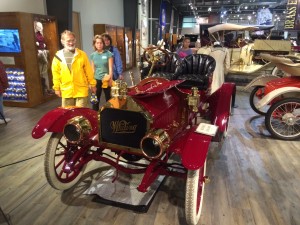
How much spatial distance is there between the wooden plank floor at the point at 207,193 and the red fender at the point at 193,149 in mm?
602

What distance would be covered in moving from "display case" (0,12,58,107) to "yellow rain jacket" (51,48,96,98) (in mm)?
2692

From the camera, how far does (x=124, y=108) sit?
1900 millimetres

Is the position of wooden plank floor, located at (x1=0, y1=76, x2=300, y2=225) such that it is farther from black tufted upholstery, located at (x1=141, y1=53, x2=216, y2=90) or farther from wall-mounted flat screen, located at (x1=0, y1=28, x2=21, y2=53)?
wall-mounted flat screen, located at (x1=0, y1=28, x2=21, y2=53)

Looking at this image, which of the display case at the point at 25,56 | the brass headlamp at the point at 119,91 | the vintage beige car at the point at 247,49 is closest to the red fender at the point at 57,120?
the brass headlamp at the point at 119,91

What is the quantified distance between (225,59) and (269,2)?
16216 mm

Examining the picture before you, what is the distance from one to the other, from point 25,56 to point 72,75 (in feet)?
9.38

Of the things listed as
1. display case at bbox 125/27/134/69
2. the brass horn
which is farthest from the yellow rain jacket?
display case at bbox 125/27/134/69

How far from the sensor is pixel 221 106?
322 cm

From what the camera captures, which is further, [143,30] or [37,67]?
[143,30]

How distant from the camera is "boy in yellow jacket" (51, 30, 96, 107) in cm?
289

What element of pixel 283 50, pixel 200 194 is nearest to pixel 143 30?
pixel 283 50

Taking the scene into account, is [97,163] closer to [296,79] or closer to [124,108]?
[124,108]

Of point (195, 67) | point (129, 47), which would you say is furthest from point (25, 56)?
point (129, 47)

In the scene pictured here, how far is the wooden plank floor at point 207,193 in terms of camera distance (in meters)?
2.09
